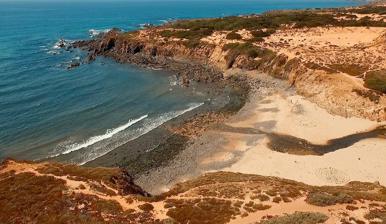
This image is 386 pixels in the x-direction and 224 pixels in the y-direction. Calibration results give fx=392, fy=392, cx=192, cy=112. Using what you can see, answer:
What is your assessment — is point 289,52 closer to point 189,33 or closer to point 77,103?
point 189,33

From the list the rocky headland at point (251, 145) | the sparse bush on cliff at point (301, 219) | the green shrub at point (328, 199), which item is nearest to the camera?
the sparse bush on cliff at point (301, 219)

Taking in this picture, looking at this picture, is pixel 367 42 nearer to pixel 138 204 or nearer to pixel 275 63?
pixel 275 63

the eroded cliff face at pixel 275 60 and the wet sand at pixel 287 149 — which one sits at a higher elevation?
the eroded cliff face at pixel 275 60

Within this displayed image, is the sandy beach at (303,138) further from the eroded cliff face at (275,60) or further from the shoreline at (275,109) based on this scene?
the eroded cliff face at (275,60)

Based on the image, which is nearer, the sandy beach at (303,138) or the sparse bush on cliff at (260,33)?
the sandy beach at (303,138)

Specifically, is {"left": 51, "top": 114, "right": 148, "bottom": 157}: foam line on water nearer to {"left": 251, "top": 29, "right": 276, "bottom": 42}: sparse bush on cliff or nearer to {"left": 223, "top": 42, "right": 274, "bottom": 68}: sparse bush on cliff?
{"left": 223, "top": 42, "right": 274, "bottom": 68}: sparse bush on cliff

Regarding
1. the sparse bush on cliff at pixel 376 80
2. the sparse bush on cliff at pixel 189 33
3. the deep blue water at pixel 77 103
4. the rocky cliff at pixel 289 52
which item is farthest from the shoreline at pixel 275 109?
the deep blue water at pixel 77 103

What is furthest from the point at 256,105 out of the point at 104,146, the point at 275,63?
the point at 104,146
